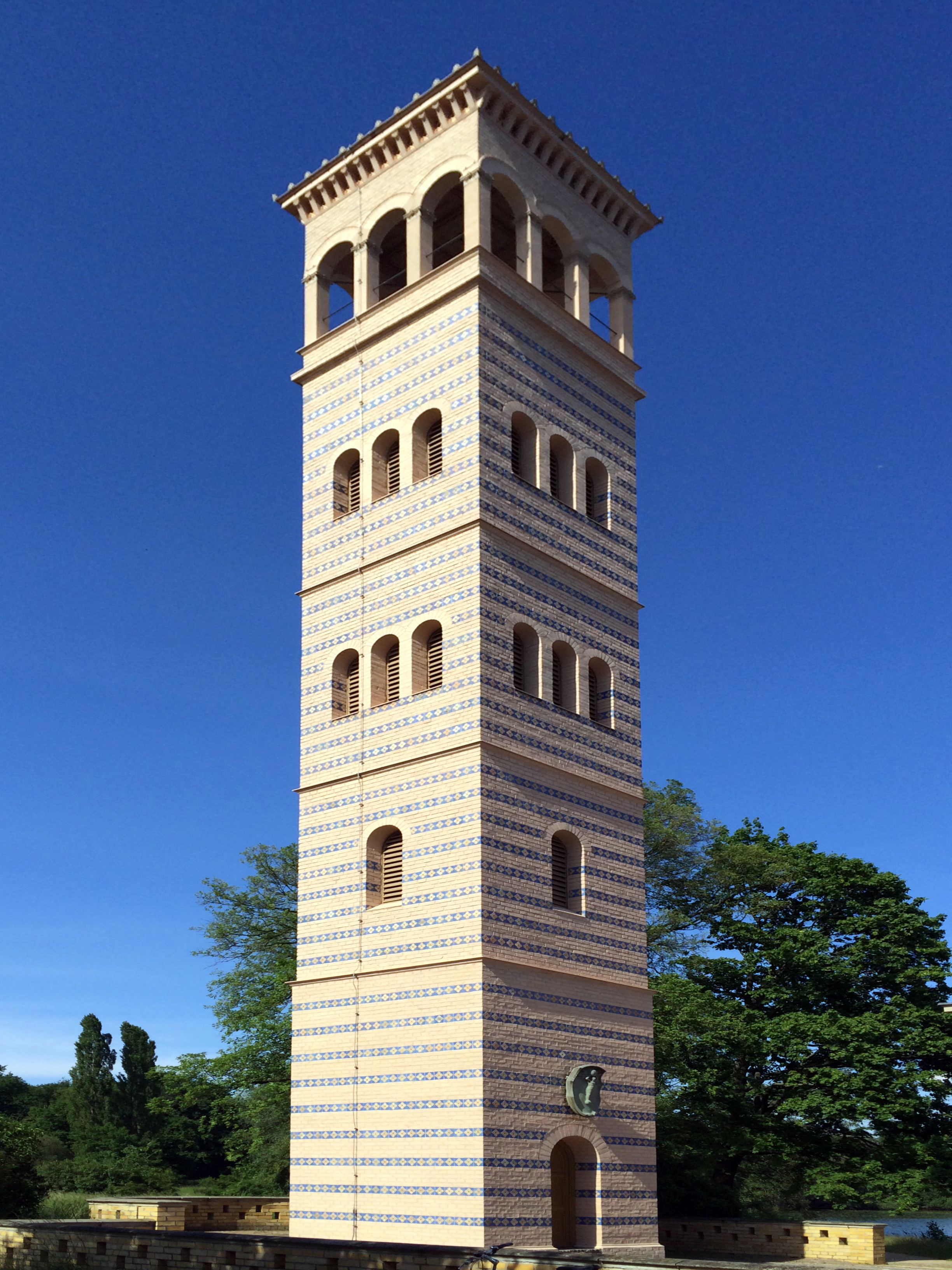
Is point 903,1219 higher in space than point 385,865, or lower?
lower

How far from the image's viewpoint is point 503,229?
101 ft

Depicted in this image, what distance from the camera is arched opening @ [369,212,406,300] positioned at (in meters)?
28.0

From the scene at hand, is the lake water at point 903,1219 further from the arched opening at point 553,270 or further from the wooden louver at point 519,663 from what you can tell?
the arched opening at point 553,270

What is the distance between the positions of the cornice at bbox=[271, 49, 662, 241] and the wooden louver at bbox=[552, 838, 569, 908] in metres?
14.4

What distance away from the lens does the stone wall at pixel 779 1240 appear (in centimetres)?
2661

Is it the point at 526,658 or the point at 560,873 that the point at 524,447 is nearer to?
the point at 526,658

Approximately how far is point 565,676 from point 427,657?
9.42 feet

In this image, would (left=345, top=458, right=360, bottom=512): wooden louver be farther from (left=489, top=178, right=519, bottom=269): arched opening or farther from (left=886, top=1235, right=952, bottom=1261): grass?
(left=886, top=1235, right=952, bottom=1261): grass

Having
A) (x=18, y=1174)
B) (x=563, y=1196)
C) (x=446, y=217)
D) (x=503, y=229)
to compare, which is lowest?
(x=18, y=1174)

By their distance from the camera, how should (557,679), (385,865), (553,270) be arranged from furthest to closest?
1. (553,270)
2. (557,679)
3. (385,865)

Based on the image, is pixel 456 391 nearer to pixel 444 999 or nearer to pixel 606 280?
pixel 606 280

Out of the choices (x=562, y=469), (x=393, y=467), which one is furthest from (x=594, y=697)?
(x=393, y=467)

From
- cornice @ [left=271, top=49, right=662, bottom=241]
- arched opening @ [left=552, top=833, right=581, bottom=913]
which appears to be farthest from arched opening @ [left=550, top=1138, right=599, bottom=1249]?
cornice @ [left=271, top=49, right=662, bottom=241]

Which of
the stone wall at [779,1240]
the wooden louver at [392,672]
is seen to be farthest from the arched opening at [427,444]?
the stone wall at [779,1240]
